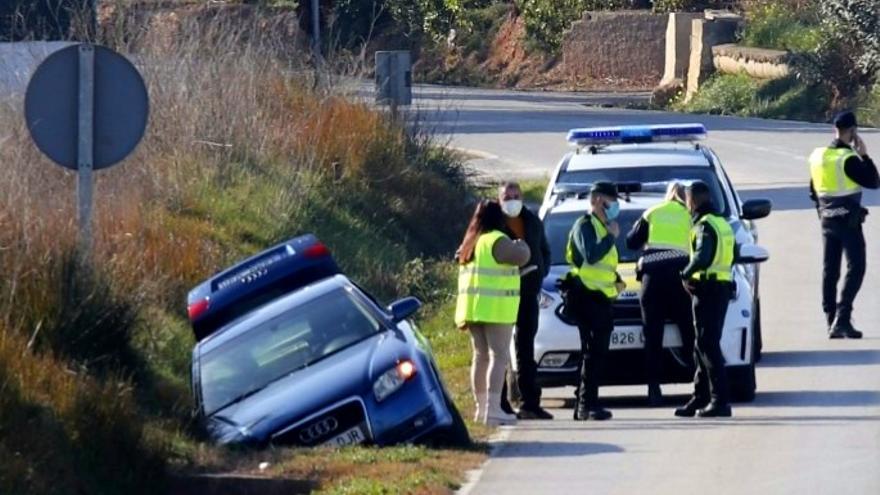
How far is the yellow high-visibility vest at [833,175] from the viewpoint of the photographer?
15070mm

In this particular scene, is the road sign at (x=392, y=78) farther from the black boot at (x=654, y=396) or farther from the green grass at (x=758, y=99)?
the green grass at (x=758, y=99)

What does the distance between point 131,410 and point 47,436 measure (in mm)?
909

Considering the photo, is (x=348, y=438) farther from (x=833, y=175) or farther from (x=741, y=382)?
(x=833, y=175)

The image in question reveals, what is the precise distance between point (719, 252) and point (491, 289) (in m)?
1.57

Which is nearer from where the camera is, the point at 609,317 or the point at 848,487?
the point at 848,487

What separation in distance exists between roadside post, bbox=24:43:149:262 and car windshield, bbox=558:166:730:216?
14.0ft

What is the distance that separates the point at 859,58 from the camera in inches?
1534

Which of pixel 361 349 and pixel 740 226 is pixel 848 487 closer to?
pixel 361 349

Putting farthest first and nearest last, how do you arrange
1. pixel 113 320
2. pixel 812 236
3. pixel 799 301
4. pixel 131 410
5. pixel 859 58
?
pixel 859 58, pixel 812 236, pixel 799 301, pixel 113 320, pixel 131 410

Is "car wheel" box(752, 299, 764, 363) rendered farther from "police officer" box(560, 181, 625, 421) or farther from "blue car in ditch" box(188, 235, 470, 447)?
"blue car in ditch" box(188, 235, 470, 447)

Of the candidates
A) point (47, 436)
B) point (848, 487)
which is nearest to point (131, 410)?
point (47, 436)

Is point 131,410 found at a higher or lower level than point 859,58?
higher

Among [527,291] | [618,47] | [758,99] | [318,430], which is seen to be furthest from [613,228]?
[618,47]

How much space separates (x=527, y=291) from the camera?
12539mm
